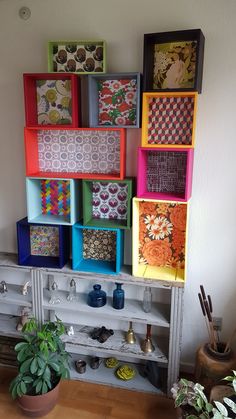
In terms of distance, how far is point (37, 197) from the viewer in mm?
2227

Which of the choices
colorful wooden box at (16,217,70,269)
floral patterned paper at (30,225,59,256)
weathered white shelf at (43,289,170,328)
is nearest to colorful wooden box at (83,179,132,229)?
colorful wooden box at (16,217,70,269)

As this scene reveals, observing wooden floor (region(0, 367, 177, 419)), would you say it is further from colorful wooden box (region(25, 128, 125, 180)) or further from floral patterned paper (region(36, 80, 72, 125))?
floral patterned paper (region(36, 80, 72, 125))

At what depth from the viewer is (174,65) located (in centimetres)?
192

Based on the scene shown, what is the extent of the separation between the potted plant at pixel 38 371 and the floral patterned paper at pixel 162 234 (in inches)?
29.0

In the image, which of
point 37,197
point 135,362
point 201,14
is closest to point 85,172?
point 37,197

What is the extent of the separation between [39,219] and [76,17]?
1209 mm

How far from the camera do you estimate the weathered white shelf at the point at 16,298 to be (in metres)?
2.27

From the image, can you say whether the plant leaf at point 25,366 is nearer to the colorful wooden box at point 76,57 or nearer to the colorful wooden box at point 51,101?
the colorful wooden box at point 51,101

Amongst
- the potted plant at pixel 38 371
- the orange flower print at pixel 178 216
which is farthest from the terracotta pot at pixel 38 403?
the orange flower print at pixel 178 216

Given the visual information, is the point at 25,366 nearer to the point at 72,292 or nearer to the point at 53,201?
the point at 72,292

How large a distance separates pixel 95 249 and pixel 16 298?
0.61 metres

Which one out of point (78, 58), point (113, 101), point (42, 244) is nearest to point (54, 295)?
point (42, 244)

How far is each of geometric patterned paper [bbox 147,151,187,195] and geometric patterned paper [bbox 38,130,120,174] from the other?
21 cm

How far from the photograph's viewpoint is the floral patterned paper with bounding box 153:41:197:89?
1891 millimetres
